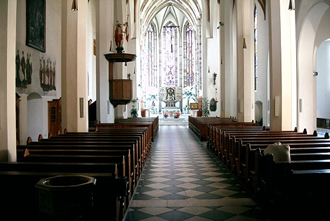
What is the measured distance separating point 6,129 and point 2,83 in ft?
1.90

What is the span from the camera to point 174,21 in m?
38.3

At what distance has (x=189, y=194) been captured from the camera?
546 cm

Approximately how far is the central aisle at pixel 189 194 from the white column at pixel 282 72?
7.01 ft

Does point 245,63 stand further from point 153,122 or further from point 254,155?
point 254,155

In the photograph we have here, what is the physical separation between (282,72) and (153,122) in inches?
270

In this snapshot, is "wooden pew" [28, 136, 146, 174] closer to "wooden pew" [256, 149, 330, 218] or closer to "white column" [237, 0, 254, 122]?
"wooden pew" [256, 149, 330, 218]

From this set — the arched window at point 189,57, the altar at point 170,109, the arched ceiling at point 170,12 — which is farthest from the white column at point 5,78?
the arched window at point 189,57

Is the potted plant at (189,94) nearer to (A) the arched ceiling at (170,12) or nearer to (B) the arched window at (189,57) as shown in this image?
(B) the arched window at (189,57)

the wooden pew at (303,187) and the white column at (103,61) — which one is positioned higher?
the white column at (103,61)

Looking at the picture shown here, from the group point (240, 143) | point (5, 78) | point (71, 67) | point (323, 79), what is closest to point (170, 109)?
point (323, 79)

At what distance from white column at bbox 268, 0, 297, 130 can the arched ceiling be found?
1876 centimetres

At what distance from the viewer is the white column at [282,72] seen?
906cm

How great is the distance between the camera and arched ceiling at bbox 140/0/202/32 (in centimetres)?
2960

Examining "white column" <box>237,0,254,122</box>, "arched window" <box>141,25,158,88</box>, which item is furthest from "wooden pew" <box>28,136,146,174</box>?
"arched window" <box>141,25,158,88</box>
